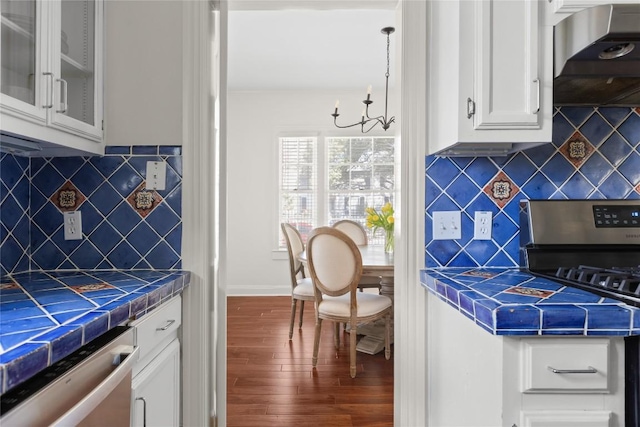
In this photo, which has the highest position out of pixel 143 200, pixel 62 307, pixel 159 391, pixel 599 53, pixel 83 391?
pixel 599 53

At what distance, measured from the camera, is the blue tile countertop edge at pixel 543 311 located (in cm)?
96

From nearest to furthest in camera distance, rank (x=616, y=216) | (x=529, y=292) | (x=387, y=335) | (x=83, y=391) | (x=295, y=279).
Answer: (x=83, y=391)
(x=529, y=292)
(x=616, y=216)
(x=387, y=335)
(x=295, y=279)

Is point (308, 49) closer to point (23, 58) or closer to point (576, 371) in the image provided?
point (23, 58)

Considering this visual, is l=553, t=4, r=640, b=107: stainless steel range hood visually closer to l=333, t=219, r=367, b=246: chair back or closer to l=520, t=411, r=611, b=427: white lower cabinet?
l=520, t=411, r=611, b=427: white lower cabinet

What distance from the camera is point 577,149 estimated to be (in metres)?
1.64

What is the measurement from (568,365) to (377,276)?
2.09 meters

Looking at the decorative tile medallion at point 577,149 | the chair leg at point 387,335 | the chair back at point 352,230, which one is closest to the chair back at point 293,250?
the chair back at point 352,230

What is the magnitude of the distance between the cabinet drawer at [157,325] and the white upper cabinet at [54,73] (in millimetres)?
639

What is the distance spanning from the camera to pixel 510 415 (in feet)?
3.26

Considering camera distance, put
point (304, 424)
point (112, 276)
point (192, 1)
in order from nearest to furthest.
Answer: point (112, 276) < point (192, 1) < point (304, 424)

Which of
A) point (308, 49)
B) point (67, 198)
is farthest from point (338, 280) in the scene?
point (308, 49)

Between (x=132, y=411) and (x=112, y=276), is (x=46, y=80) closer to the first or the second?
(x=112, y=276)

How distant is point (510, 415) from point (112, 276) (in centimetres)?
136

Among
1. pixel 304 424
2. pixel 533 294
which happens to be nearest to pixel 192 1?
pixel 533 294
